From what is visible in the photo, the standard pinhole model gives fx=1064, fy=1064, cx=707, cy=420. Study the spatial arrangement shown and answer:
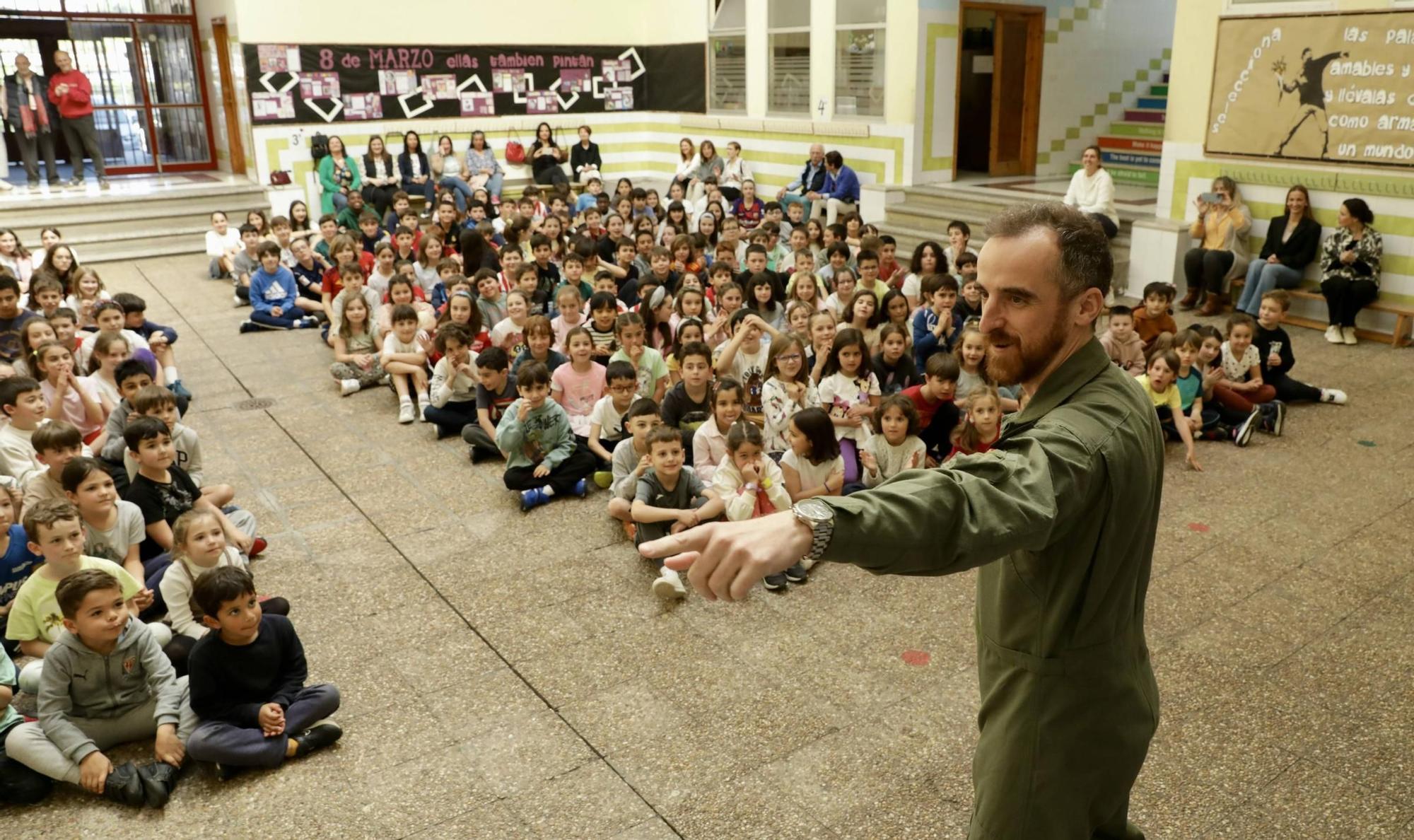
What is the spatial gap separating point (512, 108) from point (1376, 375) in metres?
12.4

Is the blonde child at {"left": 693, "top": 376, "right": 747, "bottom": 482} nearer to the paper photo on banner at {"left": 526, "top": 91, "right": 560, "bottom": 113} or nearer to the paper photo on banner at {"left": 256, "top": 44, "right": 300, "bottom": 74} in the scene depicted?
the paper photo on banner at {"left": 256, "top": 44, "right": 300, "bottom": 74}

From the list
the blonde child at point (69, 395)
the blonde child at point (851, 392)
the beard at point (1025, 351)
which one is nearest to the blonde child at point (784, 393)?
the blonde child at point (851, 392)

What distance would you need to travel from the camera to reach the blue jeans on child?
950 centimetres

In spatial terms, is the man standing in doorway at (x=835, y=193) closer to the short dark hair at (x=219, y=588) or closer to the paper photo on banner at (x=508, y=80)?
the paper photo on banner at (x=508, y=80)

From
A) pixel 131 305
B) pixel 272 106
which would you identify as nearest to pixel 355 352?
pixel 131 305

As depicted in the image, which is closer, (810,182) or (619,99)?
(810,182)

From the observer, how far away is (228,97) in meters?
15.6

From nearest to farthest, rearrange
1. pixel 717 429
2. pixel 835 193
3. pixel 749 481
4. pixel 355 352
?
pixel 749 481 → pixel 717 429 → pixel 355 352 → pixel 835 193

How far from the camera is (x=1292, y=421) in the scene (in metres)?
7.27

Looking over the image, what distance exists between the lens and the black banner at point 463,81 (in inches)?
572

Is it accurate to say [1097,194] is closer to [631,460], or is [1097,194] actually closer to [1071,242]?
[631,460]

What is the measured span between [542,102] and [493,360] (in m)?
10.8

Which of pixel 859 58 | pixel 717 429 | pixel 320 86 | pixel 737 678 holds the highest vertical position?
pixel 859 58

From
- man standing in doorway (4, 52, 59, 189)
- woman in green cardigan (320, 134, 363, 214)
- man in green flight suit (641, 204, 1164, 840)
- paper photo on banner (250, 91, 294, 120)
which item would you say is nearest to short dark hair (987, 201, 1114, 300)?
man in green flight suit (641, 204, 1164, 840)
